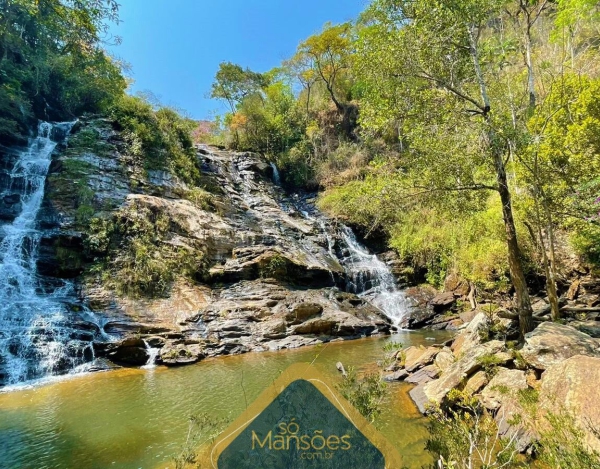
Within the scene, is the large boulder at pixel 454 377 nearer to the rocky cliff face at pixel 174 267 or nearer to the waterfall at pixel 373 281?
the rocky cliff face at pixel 174 267

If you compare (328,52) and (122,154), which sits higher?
(328,52)

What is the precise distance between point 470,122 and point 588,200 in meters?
4.21

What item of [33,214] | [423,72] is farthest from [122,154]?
[423,72]

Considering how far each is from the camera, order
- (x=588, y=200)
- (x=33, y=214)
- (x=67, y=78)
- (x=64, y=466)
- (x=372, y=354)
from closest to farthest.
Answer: (x=64, y=466) < (x=588, y=200) < (x=372, y=354) < (x=33, y=214) < (x=67, y=78)

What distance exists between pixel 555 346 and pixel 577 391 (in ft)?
5.65

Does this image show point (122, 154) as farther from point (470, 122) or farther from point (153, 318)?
point (470, 122)

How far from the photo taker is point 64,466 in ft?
16.8

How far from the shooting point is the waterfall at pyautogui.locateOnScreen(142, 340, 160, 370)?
1096 centimetres

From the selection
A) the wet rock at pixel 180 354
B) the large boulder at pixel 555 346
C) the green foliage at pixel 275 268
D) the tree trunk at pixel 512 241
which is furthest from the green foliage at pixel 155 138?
the large boulder at pixel 555 346

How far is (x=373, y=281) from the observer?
1834cm

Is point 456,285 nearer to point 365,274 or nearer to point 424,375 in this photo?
point 365,274

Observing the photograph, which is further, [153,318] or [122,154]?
[122,154]

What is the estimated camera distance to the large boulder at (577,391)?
389 centimetres

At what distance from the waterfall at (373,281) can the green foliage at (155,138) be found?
33.6 ft
